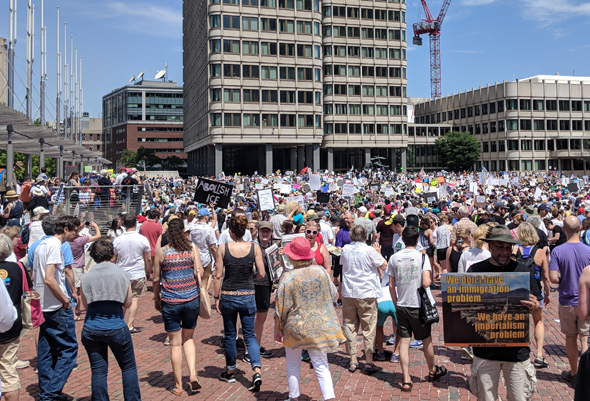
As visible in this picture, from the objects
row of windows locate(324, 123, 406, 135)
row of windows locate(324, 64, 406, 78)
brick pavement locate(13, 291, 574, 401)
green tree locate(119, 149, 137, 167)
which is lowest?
brick pavement locate(13, 291, 574, 401)

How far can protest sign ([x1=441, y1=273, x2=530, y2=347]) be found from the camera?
484 cm

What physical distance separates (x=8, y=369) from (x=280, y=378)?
3.21m

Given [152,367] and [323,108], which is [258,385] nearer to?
[152,367]

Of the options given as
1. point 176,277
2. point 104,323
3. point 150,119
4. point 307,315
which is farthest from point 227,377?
point 150,119

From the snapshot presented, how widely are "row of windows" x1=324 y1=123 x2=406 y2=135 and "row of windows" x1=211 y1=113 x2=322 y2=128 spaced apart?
560cm

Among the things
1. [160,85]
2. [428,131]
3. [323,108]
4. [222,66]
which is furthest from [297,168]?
[160,85]

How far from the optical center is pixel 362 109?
84.7m

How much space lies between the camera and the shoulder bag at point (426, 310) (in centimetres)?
668

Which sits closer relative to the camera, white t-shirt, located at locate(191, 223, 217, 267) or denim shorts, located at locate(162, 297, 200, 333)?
denim shorts, located at locate(162, 297, 200, 333)

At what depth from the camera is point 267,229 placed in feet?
26.6

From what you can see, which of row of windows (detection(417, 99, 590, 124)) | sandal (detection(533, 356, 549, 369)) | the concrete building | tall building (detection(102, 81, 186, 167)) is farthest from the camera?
tall building (detection(102, 81, 186, 167))

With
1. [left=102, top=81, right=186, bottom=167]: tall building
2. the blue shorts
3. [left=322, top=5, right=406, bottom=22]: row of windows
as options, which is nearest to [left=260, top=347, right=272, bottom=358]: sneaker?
the blue shorts

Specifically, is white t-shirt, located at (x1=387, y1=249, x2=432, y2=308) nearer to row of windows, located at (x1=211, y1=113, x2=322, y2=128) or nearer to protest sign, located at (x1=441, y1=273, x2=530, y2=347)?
protest sign, located at (x1=441, y1=273, x2=530, y2=347)

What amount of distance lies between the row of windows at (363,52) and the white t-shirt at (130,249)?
77135 millimetres
